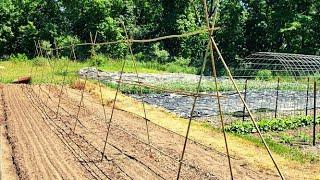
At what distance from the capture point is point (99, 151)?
406 inches

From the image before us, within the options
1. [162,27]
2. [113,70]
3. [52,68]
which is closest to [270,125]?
[52,68]

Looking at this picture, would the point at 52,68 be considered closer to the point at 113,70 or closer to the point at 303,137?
the point at 113,70

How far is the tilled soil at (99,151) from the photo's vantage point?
8.69 metres

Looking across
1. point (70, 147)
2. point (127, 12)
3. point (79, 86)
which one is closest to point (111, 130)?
point (70, 147)

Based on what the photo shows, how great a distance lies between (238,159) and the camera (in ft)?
32.3

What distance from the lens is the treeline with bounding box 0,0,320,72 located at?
33094mm

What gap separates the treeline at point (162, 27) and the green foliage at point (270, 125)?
759 inches

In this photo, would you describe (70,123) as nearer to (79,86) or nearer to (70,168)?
(70,168)

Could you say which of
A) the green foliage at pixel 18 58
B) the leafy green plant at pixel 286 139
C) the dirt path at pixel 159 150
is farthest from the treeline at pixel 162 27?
the leafy green plant at pixel 286 139

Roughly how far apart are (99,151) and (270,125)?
204 inches

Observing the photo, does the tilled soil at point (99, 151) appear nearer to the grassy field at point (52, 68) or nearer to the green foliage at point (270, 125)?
the green foliage at point (270, 125)

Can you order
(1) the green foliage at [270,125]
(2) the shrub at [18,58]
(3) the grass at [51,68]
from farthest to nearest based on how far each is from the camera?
(2) the shrub at [18,58] < (3) the grass at [51,68] < (1) the green foliage at [270,125]

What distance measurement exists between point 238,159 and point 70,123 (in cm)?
587

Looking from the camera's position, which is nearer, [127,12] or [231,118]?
[231,118]
